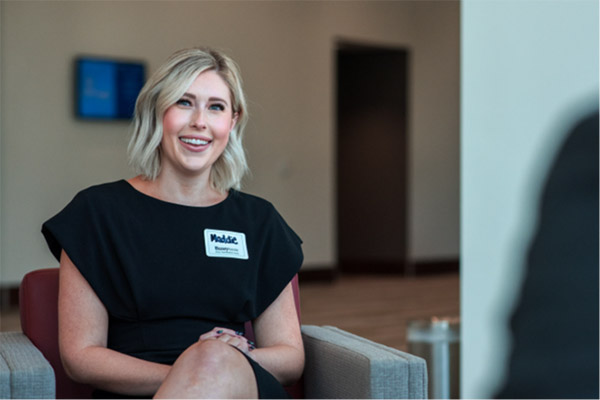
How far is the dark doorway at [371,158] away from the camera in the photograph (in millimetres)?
9438

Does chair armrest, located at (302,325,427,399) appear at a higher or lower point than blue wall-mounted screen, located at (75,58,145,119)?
lower

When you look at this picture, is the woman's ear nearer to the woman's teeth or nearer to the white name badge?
the woman's teeth

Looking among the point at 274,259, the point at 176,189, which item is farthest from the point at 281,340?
the point at 176,189

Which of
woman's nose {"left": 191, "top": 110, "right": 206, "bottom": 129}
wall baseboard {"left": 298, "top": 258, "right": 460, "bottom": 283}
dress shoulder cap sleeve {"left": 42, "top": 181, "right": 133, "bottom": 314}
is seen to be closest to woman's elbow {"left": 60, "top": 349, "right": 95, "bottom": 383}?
dress shoulder cap sleeve {"left": 42, "top": 181, "right": 133, "bottom": 314}

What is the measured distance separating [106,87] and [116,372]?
5516 mm

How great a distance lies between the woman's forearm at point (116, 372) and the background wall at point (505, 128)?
4.67 feet

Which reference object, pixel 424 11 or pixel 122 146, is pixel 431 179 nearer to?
pixel 424 11

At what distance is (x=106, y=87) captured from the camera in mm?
6820

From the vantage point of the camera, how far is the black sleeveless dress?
1.77m

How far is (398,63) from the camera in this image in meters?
9.30

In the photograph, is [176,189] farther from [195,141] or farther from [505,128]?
[505,128]

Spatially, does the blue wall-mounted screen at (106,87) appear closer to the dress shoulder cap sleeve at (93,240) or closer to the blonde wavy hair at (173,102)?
the blonde wavy hair at (173,102)

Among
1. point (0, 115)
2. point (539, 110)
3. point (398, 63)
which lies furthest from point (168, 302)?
point (398, 63)

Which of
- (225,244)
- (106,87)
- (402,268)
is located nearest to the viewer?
(225,244)
